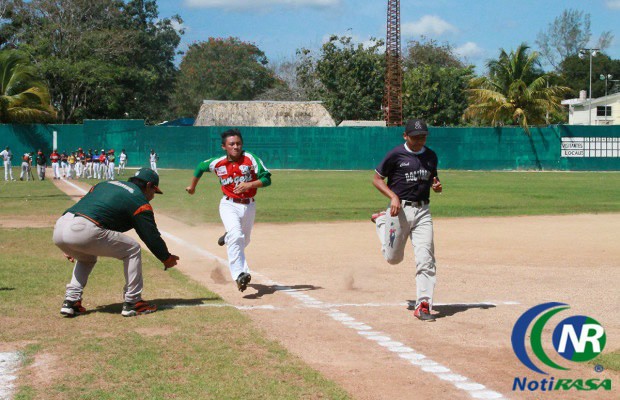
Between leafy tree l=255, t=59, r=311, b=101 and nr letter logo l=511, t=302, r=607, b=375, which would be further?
leafy tree l=255, t=59, r=311, b=101

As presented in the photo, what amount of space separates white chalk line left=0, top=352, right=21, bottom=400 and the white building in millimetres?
71937

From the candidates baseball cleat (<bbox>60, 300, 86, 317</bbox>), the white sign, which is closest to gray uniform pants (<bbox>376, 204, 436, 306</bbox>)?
baseball cleat (<bbox>60, 300, 86, 317</bbox>)

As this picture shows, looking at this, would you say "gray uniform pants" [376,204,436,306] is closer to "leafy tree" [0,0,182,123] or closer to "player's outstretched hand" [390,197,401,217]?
"player's outstretched hand" [390,197,401,217]

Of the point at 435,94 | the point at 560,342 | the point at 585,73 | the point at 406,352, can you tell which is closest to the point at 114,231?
the point at 406,352

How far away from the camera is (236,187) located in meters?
9.42

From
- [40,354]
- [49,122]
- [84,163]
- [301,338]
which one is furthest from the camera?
[49,122]

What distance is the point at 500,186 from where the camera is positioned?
34.0 m

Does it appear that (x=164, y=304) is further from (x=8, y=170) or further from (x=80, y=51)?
(x=80, y=51)

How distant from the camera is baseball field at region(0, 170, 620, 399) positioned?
226 inches

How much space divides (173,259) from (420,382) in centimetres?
319

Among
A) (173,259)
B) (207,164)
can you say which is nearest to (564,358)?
(173,259)

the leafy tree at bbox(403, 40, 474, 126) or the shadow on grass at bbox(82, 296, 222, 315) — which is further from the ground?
the leafy tree at bbox(403, 40, 474, 126)

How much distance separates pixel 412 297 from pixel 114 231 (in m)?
3.52

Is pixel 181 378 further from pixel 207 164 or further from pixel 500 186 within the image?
pixel 500 186
